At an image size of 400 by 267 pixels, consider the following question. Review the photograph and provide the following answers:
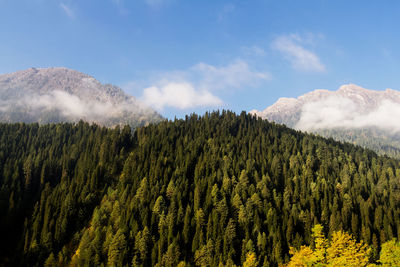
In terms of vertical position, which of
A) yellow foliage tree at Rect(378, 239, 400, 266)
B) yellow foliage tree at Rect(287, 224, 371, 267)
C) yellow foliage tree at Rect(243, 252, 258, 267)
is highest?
yellow foliage tree at Rect(378, 239, 400, 266)

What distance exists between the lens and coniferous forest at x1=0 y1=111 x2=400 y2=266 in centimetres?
Answer: 10181

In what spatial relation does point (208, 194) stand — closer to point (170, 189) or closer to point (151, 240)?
point (170, 189)

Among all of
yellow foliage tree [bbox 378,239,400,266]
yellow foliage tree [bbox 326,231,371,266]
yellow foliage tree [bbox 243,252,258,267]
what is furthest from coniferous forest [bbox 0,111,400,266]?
yellow foliage tree [bbox 378,239,400,266]

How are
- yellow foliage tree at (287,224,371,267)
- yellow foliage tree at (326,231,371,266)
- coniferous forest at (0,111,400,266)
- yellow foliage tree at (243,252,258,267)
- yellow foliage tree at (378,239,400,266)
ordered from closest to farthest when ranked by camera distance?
yellow foliage tree at (378,239,400,266)
yellow foliage tree at (326,231,371,266)
yellow foliage tree at (287,224,371,267)
yellow foliage tree at (243,252,258,267)
coniferous forest at (0,111,400,266)

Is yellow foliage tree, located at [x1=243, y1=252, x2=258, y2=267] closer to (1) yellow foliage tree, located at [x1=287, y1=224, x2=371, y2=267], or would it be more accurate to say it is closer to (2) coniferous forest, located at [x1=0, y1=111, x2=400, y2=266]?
(2) coniferous forest, located at [x1=0, y1=111, x2=400, y2=266]

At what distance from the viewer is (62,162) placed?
179 metres

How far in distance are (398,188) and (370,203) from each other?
159 ft

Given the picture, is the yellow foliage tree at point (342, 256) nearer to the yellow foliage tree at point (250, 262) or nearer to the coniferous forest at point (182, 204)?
the coniferous forest at point (182, 204)

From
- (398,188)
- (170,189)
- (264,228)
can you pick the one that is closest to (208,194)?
(170,189)

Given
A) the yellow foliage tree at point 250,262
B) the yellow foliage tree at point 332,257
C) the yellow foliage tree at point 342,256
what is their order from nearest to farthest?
1. the yellow foliage tree at point 342,256
2. the yellow foliage tree at point 332,257
3. the yellow foliage tree at point 250,262

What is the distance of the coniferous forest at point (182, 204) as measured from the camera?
4008 inches

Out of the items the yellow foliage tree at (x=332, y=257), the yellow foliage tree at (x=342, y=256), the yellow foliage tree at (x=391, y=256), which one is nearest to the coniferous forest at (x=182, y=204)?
the yellow foliage tree at (x=332, y=257)

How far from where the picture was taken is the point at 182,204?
127 metres

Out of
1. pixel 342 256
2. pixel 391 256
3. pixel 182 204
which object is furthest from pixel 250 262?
pixel 182 204
